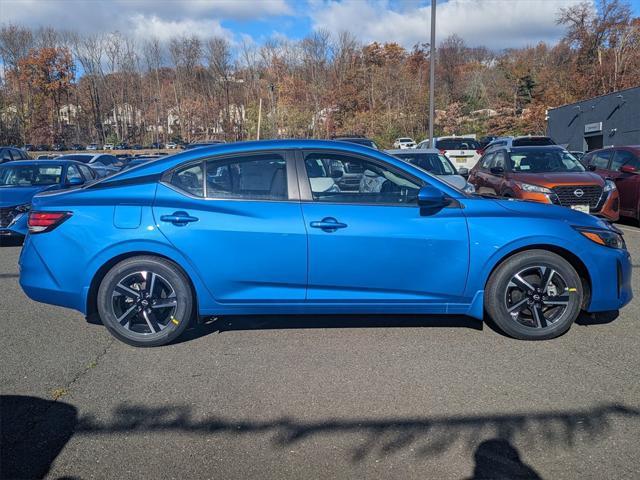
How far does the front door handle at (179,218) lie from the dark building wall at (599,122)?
97.9 ft

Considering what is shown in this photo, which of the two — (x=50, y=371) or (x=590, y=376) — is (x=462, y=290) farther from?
(x=50, y=371)

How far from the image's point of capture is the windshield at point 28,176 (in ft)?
35.7

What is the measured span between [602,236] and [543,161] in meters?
6.66

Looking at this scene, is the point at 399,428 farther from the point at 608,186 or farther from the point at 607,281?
the point at 608,186

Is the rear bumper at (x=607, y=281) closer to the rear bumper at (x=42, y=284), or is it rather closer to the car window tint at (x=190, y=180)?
the car window tint at (x=190, y=180)

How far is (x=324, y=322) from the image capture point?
5309 millimetres

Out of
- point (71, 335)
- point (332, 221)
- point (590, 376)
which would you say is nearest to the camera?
point (590, 376)

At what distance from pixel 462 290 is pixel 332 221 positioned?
1227 millimetres

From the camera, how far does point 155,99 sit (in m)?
69.6

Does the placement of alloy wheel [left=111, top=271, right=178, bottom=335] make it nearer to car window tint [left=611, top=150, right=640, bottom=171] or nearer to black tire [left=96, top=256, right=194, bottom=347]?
black tire [left=96, top=256, right=194, bottom=347]

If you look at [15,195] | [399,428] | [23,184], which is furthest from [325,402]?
[23,184]

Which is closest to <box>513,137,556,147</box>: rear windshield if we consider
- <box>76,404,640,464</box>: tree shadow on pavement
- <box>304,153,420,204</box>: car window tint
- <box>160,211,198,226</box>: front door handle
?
<box>304,153,420,204</box>: car window tint

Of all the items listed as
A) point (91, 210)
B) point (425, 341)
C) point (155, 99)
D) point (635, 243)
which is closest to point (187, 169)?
point (91, 210)

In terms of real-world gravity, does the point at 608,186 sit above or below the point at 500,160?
below
